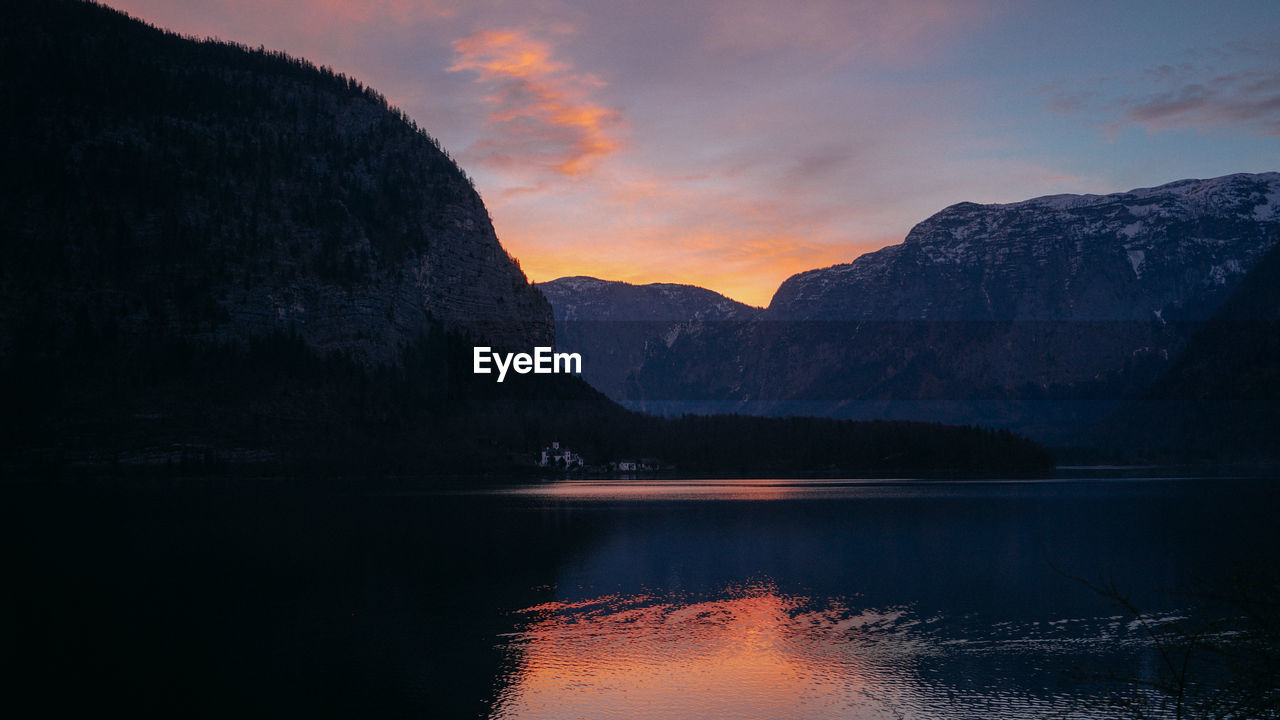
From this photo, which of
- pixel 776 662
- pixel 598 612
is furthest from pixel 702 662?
pixel 598 612

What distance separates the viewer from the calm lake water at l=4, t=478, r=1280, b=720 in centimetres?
3594

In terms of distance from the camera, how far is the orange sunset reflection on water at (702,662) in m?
34.8

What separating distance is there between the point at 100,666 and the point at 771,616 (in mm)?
33726

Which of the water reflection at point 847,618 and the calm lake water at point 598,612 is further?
the calm lake water at point 598,612

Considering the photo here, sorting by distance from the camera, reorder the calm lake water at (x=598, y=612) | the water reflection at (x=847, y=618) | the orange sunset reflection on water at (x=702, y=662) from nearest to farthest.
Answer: the orange sunset reflection on water at (x=702, y=662)
the water reflection at (x=847, y=618)
the calm lake water at (x=598, y=612)

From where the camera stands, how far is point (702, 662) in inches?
1642

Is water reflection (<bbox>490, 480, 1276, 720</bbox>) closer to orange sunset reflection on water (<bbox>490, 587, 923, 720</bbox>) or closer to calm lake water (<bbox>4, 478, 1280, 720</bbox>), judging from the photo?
orange sunset reflection on water (<bbox>490, 587, 923, 720</bbox>)

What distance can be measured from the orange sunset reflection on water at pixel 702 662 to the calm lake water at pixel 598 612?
171 mm

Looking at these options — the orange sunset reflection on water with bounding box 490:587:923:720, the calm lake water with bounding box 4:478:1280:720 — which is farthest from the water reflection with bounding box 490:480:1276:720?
the calm lake water with bounding box 4:478:1280:720

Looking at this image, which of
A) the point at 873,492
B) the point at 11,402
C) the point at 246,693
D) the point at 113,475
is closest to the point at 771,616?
the point at 246,693

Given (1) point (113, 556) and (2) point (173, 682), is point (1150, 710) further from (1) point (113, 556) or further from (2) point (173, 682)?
(1) point (113, 556)

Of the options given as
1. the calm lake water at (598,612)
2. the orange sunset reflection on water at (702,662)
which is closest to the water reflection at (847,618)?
the orange sunset reflection on water at (702,662)

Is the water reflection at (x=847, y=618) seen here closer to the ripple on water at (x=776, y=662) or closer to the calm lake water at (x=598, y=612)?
the ripple on water at (x=776, y=662)

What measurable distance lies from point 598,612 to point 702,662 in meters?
13.1
